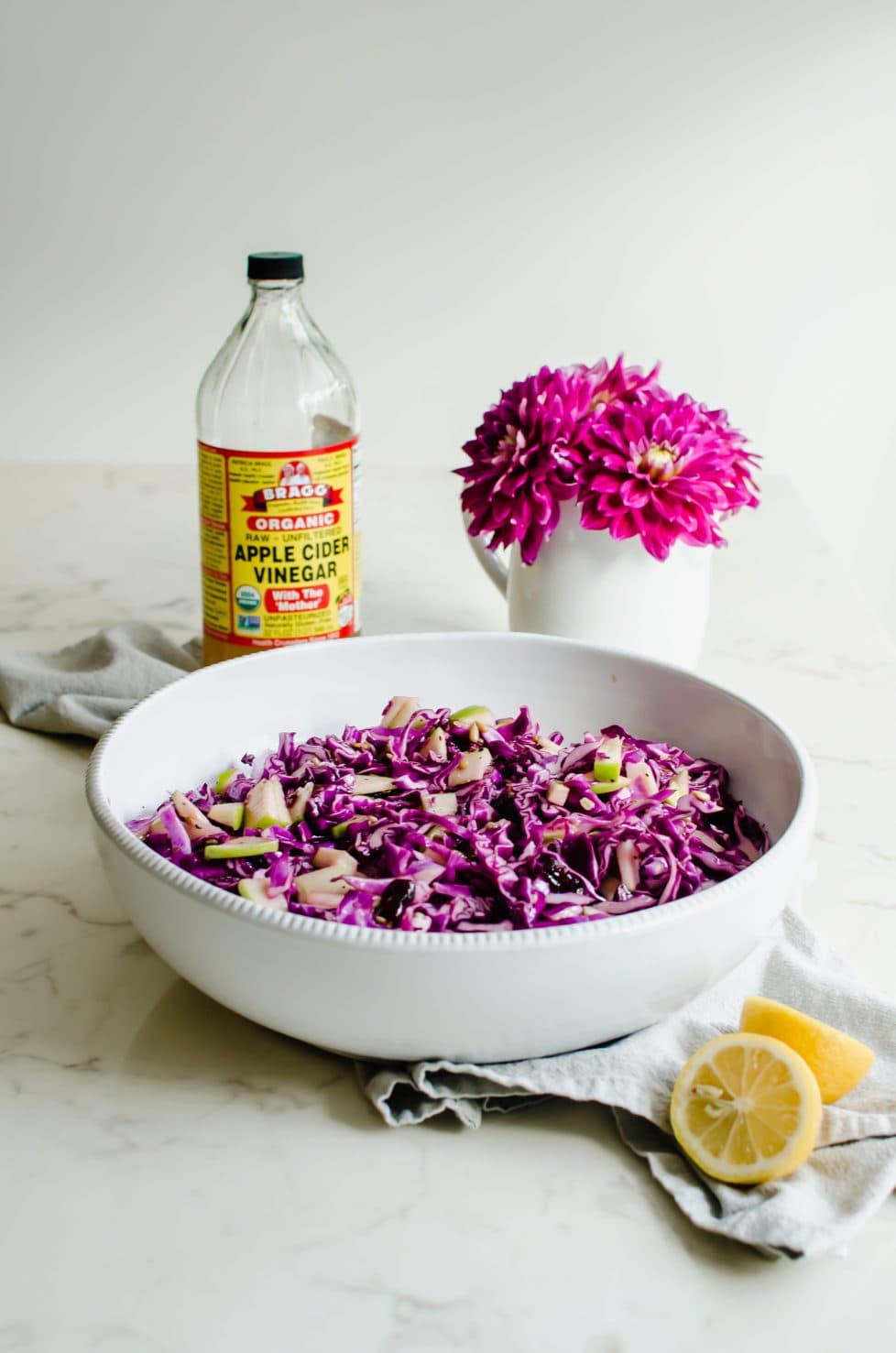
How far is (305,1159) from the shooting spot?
0.76 metres

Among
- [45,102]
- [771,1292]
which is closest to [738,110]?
[45,102]

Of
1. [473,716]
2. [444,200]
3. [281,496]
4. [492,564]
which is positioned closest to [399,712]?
[473,716]

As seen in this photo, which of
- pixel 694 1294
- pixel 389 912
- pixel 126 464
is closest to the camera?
pixel 694 1294

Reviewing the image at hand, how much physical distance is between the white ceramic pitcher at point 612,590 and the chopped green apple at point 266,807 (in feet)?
1.43

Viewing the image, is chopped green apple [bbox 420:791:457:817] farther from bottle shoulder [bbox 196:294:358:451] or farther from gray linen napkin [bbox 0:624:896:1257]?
bottle shoulder [bbox 196:294:358:451]

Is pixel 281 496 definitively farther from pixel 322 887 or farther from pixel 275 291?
pixel 322 887

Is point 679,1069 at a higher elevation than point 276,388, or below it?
below

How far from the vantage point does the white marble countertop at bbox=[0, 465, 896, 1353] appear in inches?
25.8

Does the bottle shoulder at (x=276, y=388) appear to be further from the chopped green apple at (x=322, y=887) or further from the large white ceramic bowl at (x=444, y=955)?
the chopped green apple at (x=322, y=887)

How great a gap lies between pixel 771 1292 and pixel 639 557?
73 cm

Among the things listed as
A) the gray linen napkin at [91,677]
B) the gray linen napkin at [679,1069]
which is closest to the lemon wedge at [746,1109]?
the gray linen napkin at [679,1069]

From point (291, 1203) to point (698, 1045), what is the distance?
Answer: 0.26 m

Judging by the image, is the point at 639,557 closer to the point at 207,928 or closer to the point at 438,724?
the point at 438,724

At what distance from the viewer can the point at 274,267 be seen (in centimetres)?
119
